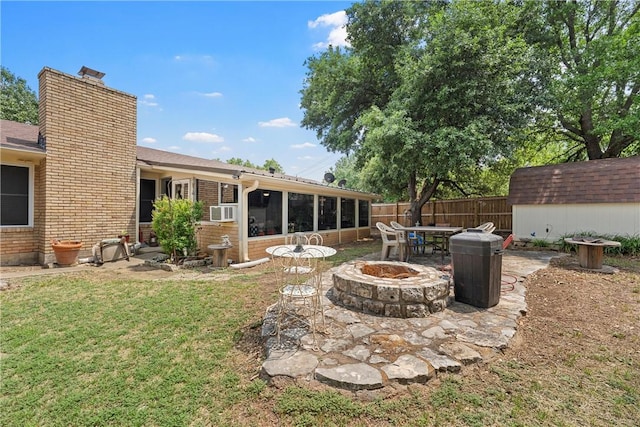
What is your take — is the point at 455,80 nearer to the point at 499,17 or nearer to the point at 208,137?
the point at 499,17

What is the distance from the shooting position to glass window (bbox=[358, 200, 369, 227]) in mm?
13500

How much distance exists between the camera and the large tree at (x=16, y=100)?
57.6 feet

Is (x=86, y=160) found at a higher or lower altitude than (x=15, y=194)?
higher

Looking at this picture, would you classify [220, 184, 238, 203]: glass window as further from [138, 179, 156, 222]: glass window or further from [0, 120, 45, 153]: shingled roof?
[0, 120, 45, 153]: shingled roof

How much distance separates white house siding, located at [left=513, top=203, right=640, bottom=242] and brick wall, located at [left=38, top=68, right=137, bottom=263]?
41.4ft

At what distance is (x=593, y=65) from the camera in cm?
1002

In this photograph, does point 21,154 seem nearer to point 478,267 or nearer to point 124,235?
point 124,235

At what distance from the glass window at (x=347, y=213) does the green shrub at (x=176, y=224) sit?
6.23 m

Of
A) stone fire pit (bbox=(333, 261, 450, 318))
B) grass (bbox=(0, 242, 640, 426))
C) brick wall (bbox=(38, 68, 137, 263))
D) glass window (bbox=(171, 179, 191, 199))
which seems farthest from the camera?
glass window (bbox=(171, 179, 191, 199))

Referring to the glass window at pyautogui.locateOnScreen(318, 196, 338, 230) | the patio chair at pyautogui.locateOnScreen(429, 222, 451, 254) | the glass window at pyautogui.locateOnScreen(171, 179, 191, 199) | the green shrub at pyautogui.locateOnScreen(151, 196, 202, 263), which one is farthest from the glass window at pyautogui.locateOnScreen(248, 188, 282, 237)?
the patio chair at pyautogui.locateOnScreen(429, 222, 451, 254)

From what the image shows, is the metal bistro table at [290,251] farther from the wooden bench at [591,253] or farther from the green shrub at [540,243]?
the green shrub at [540,243]

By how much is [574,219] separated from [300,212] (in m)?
8.54

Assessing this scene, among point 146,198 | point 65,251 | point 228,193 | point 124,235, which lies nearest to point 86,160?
point 146,198

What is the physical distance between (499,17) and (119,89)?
11947mm
